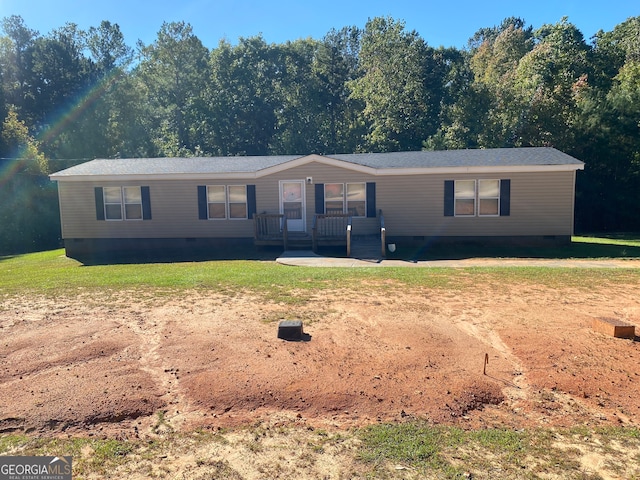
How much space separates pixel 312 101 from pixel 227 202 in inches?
832

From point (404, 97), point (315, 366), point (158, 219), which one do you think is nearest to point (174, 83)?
point (404, 97)

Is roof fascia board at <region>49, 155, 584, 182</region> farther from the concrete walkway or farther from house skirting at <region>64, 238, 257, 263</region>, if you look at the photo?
the concrete walkway

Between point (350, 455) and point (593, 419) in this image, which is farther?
point (593, 419)

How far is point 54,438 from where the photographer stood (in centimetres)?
367

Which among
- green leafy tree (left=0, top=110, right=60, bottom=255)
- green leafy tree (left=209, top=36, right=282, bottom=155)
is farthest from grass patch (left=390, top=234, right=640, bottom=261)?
green leafy tree (left=209, top=36, right=282, bottom=155)

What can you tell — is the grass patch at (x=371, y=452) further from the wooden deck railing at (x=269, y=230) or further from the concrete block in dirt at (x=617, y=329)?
the wooden deck railing at (x=269, y=230)

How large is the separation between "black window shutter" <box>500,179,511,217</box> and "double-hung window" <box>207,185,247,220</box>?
8.66 m

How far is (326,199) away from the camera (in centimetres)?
1544

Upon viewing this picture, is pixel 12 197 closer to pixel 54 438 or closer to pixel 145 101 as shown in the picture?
pixel 145 101

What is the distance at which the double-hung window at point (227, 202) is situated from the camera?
15.7 m

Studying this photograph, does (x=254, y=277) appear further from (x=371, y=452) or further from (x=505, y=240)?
(x=505, y=240)

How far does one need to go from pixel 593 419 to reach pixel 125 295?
24.4 ft

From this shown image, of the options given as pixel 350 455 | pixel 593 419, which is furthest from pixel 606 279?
pixel 350 455

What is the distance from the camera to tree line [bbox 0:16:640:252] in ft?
72.1
